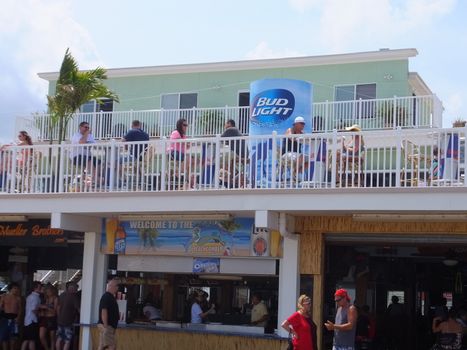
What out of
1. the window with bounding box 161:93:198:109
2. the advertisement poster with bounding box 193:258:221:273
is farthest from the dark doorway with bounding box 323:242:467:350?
the window with bounding box 161:93:198:109

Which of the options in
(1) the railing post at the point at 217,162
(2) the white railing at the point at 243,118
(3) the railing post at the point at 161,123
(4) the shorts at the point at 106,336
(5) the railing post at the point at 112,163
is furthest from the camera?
(3) the railing post at the point at 161,123

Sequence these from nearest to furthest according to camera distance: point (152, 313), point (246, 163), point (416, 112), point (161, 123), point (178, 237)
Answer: point (246, 163)
point (178, 237)
point (152, 313)
point (416, 112)
point (161, 123)

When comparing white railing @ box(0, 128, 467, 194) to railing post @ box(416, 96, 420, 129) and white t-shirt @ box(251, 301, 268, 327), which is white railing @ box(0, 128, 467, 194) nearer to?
white t-shirt @ box(251, 301, 268, 327)

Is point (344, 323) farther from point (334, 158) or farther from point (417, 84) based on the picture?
point (417, 84)

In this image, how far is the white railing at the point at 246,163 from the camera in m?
13.5

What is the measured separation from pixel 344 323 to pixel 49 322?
25.4ft

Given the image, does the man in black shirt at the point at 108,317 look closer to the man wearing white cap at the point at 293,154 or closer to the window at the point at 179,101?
the man wearing white cap at the point at 293,154

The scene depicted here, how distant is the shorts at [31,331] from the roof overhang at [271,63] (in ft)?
41.1

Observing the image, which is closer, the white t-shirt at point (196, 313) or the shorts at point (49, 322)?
the white t-shirt at point (196, 313)

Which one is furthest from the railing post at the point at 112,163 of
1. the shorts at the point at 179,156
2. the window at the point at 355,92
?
the window at the point at 355,92

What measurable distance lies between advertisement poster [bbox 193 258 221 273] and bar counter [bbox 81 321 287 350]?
1061mm

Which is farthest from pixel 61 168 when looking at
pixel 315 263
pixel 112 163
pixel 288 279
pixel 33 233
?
pixel 315 263

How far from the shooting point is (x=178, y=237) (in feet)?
55.4

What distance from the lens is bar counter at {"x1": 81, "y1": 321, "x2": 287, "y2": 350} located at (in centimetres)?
1568
